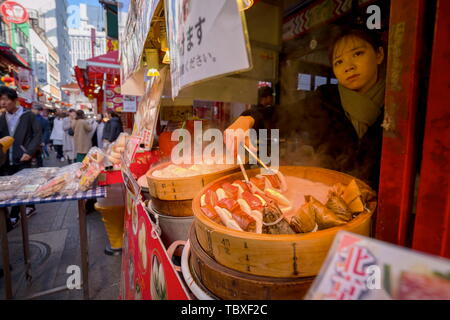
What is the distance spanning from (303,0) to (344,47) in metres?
2.92

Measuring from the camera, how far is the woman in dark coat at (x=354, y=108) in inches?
57.0

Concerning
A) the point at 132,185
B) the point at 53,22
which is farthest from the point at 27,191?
the point at 53,22

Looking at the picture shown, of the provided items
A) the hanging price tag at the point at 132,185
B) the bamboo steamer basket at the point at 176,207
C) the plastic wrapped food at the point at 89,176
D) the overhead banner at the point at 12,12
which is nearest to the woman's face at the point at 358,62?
the bamboo steamer basket at the point at 176,207

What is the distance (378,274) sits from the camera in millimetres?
506

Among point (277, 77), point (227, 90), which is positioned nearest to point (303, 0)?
point (277, 77)

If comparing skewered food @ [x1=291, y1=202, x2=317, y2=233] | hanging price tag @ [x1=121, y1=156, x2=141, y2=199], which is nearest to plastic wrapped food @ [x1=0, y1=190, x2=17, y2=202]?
hanging price tag @ [x1=121, y1=156, x2=141, y2=199]

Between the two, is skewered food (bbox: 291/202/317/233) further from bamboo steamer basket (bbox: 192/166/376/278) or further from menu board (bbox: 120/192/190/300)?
menu board (bbox: 120/192/190/300)

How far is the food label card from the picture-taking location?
451mm

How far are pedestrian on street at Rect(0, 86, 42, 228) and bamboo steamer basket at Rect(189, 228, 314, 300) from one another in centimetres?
627

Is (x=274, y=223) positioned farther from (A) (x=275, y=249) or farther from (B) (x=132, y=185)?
(B) (x=132, y=185)

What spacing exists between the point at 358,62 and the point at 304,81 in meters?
2.93

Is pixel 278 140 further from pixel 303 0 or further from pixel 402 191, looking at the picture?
pixel 303 0

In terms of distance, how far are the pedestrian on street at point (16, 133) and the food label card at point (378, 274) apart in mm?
6971
